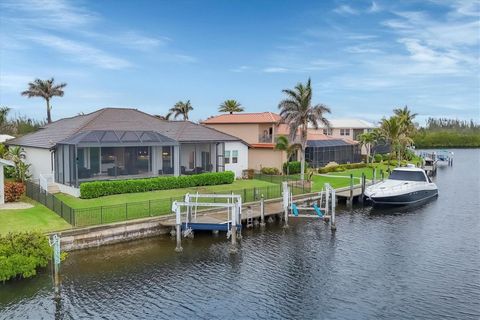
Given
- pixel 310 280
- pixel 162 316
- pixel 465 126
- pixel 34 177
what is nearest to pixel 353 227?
pixel 310 280

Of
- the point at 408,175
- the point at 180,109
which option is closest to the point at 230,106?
the point at 180,109

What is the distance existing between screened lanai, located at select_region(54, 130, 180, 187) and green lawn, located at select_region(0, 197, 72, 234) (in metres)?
6.16

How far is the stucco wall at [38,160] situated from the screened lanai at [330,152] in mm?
31127

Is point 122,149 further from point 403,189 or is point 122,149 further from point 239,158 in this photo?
point 403,189

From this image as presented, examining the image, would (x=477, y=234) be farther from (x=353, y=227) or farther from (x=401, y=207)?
(x=401, y=207)

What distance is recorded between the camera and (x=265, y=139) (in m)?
51.2

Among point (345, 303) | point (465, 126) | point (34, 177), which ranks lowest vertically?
point (345, 303)

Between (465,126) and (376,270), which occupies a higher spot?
(465,126)

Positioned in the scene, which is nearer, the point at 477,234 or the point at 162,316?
the point at 162,316

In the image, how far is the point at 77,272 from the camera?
20328mm

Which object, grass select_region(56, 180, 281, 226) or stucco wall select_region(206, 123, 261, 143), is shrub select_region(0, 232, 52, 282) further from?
stucco wall select_region(206, 123, 261, 143)

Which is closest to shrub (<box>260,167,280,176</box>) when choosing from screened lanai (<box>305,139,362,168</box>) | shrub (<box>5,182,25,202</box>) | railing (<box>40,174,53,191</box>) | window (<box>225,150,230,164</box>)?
window (<box>225,150,230,164</box>)

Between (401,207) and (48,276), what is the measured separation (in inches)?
1155

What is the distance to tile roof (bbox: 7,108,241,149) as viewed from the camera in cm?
3812
